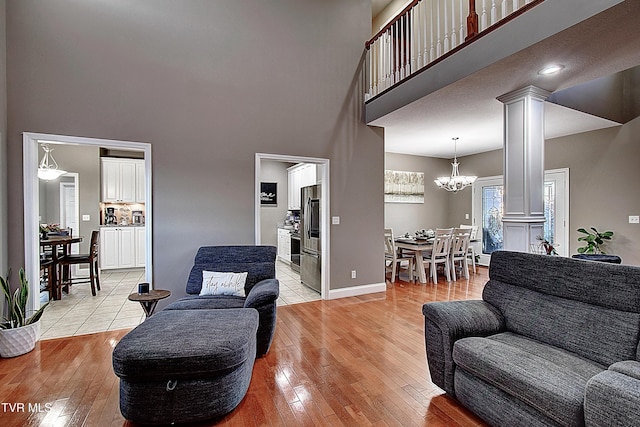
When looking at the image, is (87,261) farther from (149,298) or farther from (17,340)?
(149,298)

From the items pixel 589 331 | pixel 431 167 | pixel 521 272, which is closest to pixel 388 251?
pixel 431 167

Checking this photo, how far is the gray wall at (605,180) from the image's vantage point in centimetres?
468

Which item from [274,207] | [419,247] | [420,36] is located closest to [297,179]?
[274,207]

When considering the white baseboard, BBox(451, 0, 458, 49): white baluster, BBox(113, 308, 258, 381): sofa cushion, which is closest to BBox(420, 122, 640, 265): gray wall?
BBox(451, 0, 458, 49): white baluster

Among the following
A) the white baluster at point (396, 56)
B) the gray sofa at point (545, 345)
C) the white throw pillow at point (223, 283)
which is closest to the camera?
the gray sofa at point (545, 345)

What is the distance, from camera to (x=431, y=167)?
305 inches

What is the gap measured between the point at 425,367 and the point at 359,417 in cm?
89

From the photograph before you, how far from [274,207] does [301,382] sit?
6069mm

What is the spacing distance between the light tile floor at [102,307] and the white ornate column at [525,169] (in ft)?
9.00

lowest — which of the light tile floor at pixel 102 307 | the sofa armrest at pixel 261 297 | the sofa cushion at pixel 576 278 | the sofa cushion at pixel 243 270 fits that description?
the light tile floor at pixel 102 307

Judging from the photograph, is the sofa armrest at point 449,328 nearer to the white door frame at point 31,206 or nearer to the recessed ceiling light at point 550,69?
the recessed ceiling light at point 550,69

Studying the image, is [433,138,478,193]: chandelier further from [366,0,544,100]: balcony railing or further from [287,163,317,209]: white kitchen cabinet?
[287,163,317,209]: white kitchen cabinet

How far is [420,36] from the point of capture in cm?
439

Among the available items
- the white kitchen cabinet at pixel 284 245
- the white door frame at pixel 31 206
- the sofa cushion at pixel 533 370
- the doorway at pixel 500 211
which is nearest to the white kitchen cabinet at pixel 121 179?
the white kitchen cabinet at pixel 284 245
